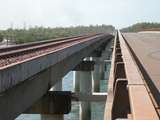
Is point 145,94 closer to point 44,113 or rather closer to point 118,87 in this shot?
point 118,87

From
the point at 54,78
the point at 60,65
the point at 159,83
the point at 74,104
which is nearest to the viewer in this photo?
the point at 159,83

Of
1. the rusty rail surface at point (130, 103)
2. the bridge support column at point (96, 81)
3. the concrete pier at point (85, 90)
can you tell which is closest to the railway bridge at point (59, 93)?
the rusty rail surface at point (130, 103)

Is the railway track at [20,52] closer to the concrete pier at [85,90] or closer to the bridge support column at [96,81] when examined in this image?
the concrete pier at [85,90]

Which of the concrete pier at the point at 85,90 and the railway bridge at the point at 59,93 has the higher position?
the railway bridge at the point at 59,93

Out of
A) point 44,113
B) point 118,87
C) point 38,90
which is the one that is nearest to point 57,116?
point 44,113

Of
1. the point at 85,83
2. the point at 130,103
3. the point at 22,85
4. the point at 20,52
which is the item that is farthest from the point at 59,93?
the point at 85,83

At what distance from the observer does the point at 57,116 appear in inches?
669

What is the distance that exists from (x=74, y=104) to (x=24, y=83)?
37.4 meters

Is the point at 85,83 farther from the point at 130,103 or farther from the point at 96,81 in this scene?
the point at 130,103

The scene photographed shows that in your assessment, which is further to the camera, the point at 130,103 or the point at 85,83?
the point at 85,83

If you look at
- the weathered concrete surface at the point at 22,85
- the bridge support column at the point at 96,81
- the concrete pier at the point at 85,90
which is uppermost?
the weathered concrete surface at the point at 22,85

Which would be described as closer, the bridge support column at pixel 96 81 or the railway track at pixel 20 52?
the railway track at pixel 20 52

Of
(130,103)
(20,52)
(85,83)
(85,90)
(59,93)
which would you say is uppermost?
(130,103)

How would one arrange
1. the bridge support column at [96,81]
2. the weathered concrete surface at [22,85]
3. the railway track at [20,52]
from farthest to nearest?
the bridge support column at [96,81], the railway track at [20,52], the weathered concrete surface at [22,85]
